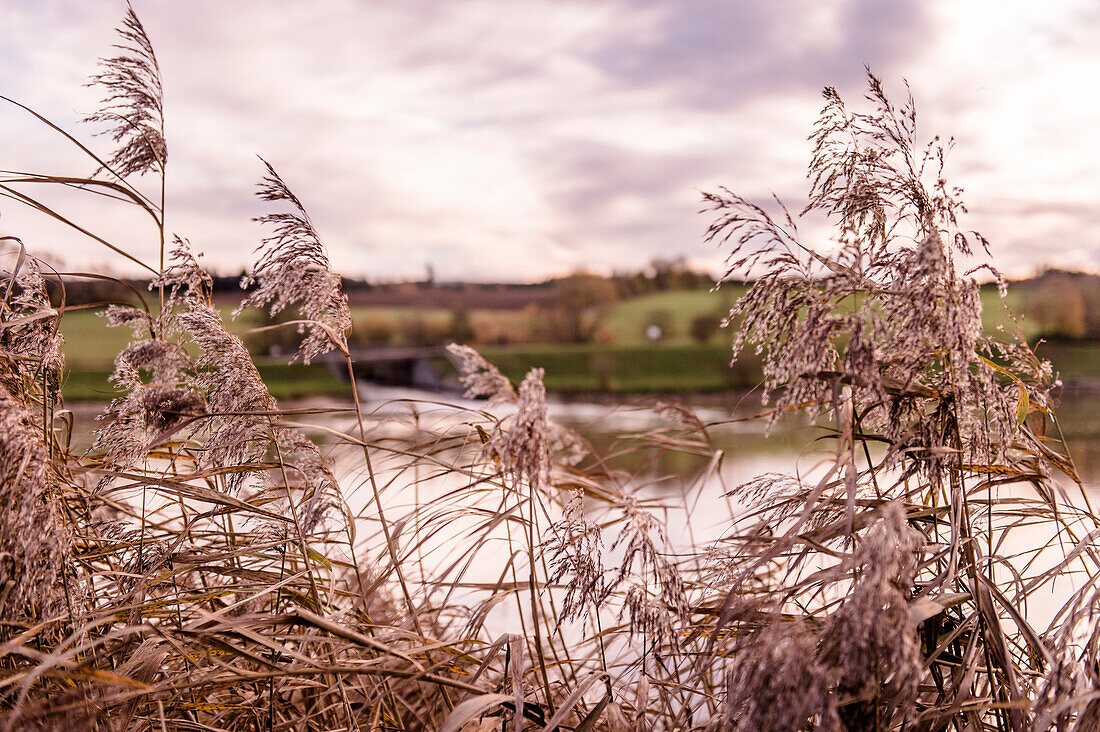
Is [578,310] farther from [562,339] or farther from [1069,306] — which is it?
[1069,306]

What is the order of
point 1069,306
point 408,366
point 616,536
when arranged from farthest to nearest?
point 408,366 → point 1069,306 → point 616,536

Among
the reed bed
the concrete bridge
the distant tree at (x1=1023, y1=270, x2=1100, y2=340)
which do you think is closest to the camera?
the reed bed

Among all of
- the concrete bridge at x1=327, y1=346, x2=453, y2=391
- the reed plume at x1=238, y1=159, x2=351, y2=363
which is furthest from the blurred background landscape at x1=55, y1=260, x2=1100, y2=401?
the reed plume at x1=238, y1=159, x2=351, y2=363

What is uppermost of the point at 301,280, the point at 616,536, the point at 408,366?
the point at 301,280

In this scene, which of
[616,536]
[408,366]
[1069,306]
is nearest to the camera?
[616,536]

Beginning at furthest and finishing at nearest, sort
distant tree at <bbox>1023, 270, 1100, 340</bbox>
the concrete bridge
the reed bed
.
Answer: the concrete bridge
distant tree at <bbox>1023, 270, 1100, 340</bbox>
the reed bed

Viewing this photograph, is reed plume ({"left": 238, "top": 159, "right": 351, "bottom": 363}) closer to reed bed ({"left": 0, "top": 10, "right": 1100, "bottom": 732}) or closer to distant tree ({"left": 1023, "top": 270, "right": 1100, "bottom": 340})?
reed bed ({"left": 0, "top": 10, "right": 1100, "bottom": 732})

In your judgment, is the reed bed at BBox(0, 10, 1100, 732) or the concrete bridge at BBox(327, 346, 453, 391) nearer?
the reed bed at BBox(0, 10, 1100, 732)

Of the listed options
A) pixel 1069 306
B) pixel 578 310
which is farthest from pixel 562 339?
pixel 1069 306

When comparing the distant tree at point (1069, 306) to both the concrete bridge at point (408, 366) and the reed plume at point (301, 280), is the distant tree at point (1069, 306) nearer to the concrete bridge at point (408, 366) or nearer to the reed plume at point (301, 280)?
the reed plume at point (301, 280)

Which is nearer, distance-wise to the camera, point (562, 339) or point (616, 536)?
point (616, 536)

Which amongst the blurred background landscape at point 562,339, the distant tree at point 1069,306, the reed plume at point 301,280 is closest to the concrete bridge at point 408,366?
the blurred background landscape at point 562,339

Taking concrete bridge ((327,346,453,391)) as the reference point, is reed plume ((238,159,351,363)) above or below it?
above

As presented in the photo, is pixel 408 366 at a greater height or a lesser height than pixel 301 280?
lesser
